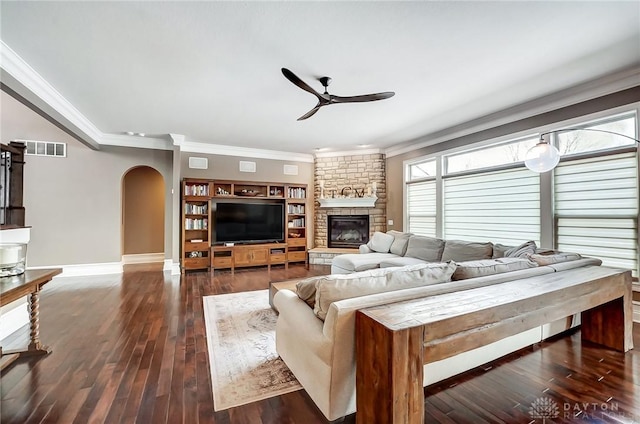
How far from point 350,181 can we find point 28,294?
5.68 meters

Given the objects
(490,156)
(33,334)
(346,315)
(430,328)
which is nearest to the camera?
(430,328)

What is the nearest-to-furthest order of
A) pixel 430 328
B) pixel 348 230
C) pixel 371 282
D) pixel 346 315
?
pixel 430 328 → pixel 346 315 → pixel 371 282 → pixel 348 230

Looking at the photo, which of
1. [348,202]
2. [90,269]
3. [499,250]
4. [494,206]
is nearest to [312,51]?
[499,250]

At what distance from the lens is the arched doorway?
6840 millimetres

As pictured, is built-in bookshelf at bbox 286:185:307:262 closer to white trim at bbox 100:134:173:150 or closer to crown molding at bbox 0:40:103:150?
white trim at bbox 100:134:173:150

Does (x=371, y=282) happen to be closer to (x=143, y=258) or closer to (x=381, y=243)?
(x=381, y=243)

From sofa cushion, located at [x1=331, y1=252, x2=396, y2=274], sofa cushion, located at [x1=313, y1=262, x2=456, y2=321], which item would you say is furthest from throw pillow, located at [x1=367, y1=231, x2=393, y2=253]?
sofa cushion, located at [x1=313, y1=262, x2=456, y2=321]

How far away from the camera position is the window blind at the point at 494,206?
405 centimetres

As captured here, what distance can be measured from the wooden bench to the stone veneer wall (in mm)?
4502

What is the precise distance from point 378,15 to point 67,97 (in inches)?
159

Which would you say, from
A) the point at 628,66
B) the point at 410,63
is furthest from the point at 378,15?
the point at 628,66

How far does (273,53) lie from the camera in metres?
2.63

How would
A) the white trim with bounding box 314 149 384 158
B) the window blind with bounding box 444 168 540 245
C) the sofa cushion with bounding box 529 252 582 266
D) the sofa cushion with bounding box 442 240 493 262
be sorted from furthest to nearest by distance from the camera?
the white trim with bounding box 314 149 384 158 < the window blind with bounding box 444 168 540 245 < the sofa cushion with bounding box 442 240 493 262 < the sofa cushion with bounding box 529 252 582 266

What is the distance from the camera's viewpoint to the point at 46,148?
513cm
